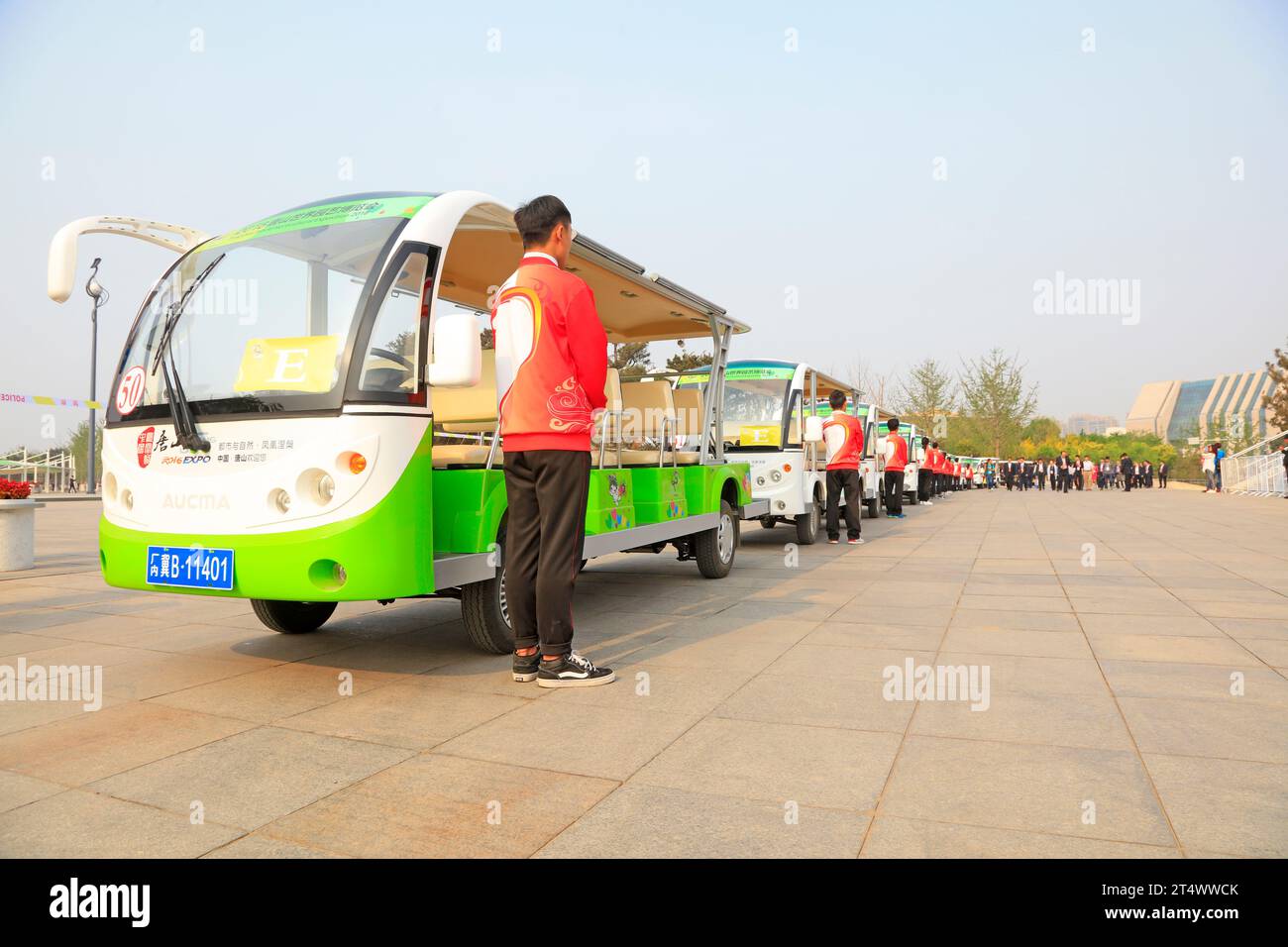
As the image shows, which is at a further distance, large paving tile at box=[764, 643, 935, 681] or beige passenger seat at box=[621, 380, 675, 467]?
beige passenger seat at box=[621, 380, 675, 467]

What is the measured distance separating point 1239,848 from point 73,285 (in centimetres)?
525

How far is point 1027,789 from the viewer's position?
2.98m

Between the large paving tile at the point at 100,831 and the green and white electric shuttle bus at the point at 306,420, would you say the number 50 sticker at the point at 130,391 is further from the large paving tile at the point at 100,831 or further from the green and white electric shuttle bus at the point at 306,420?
the large paving tile at the point at 100,831

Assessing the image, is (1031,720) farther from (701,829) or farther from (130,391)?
(130,391)

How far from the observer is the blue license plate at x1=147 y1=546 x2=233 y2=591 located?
4.16m

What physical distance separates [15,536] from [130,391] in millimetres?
6011

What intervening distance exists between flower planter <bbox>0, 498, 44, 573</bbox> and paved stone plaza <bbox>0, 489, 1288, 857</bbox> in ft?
8.73

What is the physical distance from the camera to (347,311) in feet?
14.0

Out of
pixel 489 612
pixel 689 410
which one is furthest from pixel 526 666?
pixel 689 410

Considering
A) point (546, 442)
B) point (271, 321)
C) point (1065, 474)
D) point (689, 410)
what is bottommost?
point (1065, 474)

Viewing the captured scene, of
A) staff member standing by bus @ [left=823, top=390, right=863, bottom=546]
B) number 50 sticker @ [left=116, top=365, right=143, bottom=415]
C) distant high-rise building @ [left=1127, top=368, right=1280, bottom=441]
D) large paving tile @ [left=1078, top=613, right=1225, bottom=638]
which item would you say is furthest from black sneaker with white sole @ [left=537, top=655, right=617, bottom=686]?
distant high-rise building @ [left=1127, top=368, right=1280, bottom=441]

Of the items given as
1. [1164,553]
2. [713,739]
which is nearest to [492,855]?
[713,739]

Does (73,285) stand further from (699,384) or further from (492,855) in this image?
(699,384)

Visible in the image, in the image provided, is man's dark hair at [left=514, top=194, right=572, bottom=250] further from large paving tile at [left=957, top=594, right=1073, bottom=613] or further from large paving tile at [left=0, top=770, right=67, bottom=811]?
large paving tile at [left=957, top=594, right=1073, bottom=613]
